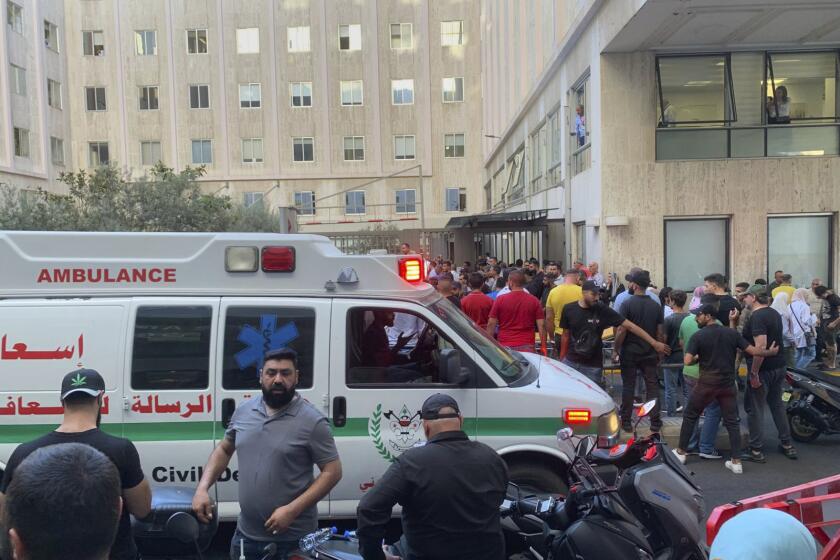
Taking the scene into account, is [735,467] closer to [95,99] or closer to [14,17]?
[14,17]

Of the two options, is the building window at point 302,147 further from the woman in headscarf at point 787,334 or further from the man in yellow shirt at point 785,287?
the woman in headscarf at point 787,334

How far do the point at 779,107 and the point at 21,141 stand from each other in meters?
35.0

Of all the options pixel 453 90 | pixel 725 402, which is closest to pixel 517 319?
pixel 725 402

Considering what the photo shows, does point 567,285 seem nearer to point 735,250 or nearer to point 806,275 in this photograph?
point 735,250

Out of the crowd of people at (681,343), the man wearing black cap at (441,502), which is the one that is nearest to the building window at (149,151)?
the crowd of people at (681,343)

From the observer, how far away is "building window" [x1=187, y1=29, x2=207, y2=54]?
46031mm

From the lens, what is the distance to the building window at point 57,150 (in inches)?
1606

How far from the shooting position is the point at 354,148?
4666 cm

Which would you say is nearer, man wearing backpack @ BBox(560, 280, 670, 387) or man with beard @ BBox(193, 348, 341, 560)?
man with beard @ BBox(193, 348, 341, 560)

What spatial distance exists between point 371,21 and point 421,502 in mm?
46638

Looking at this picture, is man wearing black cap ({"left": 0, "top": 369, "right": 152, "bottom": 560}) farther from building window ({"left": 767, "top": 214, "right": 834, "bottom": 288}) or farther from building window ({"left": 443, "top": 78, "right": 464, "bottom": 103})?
building window ({"left": 443, "top": 78, "right": 464, "bottom": 103})

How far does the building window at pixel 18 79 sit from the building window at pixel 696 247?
33607 mm

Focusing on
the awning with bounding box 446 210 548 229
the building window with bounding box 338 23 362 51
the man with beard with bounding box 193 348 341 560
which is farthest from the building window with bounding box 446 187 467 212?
the man with beard with bounding box 193 348 341 560

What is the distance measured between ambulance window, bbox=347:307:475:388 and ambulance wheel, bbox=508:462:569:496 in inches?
32.1
